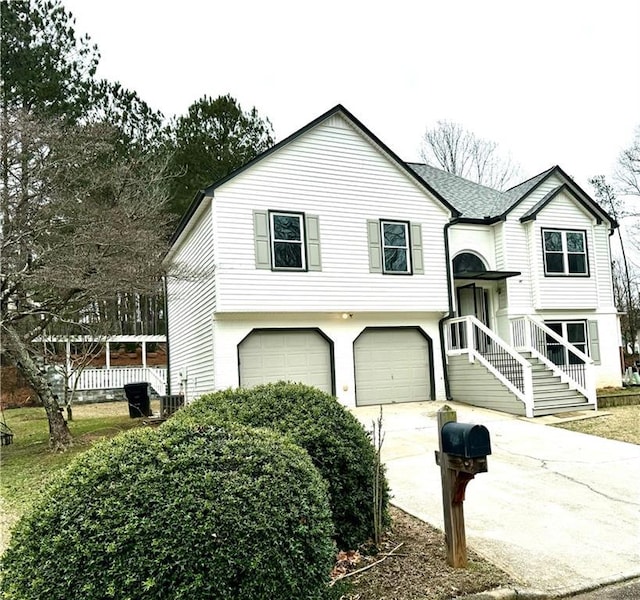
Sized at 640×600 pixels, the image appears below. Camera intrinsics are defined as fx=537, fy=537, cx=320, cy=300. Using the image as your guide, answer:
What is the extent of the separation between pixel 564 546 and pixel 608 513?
126 centimetres

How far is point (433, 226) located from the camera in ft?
48.2

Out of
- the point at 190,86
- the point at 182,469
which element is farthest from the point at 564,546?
the point at 190,86

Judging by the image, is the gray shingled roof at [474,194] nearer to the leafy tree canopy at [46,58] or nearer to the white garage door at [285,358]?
the white garage door at [285,358]

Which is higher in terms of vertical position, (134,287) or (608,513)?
(134,287)

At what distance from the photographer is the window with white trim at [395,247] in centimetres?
1401

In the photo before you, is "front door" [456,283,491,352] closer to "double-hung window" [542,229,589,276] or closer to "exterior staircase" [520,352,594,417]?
"double-hung window" [542,229,589,276]

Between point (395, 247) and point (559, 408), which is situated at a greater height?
point (395, 247)

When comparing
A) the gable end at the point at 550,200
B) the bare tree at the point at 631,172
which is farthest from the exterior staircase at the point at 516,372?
the bare tree at the point at 631,172

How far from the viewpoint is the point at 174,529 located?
250 cm

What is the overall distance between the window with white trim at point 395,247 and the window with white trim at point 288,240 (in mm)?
2253

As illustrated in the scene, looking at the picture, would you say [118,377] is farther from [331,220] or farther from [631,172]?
[631,172]

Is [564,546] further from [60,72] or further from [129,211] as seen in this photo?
[60,72]

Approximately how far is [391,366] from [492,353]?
8.51 feet

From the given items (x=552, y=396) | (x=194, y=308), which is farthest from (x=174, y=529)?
(x=194, y=308)
